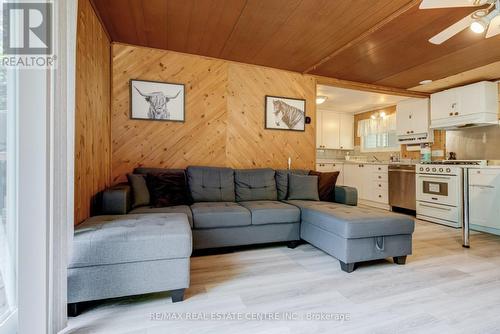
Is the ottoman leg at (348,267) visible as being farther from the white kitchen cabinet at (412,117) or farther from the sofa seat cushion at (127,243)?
the white kitchen cabinet at (412,117)

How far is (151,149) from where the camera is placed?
3.04 meters

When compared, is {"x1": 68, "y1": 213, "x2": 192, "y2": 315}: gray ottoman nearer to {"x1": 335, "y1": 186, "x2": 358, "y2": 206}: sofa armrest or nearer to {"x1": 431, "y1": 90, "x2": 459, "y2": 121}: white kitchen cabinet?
{"x1": 335, "y1": 186, "x2": 358, "y2": 206}: sofa armrest

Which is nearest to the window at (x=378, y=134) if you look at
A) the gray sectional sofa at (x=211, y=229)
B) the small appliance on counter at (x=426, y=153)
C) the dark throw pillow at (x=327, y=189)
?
A: the small appliance on counter at (x=426, y=153)

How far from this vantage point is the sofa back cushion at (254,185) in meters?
2.98

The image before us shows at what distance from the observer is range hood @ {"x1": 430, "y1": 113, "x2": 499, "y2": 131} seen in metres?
3.69

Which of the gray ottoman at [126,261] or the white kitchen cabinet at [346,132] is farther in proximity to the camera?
the white kitchen cabinet at [346,132]

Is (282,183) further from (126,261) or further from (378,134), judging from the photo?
(378,134)

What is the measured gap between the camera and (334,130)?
251 inches

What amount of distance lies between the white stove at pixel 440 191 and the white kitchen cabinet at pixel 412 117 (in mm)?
1115

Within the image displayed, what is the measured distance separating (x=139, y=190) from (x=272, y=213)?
4.57 ft

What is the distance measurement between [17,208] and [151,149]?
1938 millimetres

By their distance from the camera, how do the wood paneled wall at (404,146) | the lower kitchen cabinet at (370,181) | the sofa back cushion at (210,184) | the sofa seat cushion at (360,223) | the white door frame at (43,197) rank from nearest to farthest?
the white door frame at (43,197), the sofa seat cushion at (360,223), the sofa back cushion at (210,184), the wood paneled wall at (404,146), the lower kitchen cabinet at (370,181)

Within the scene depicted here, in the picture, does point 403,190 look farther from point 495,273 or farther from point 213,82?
point 213,82

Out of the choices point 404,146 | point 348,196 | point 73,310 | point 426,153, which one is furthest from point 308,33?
point 404,146
